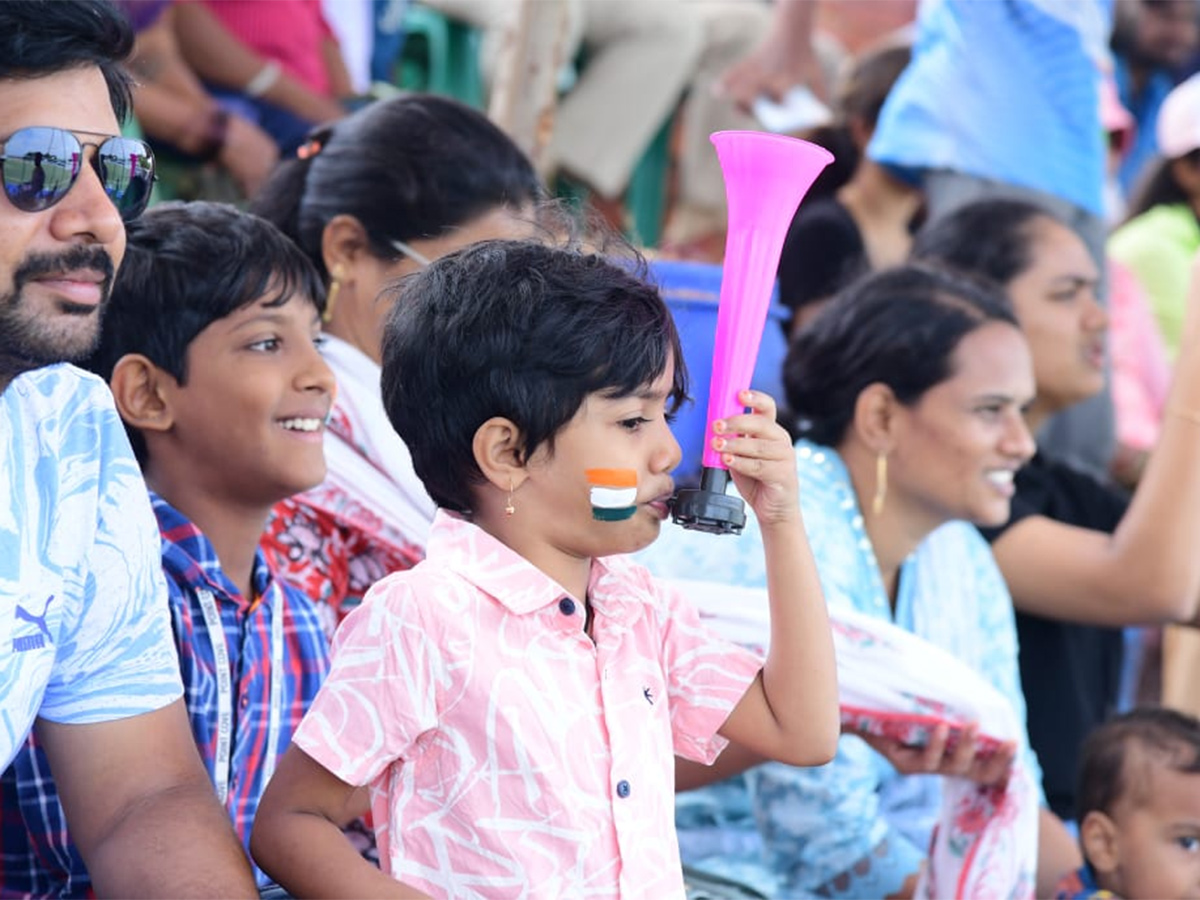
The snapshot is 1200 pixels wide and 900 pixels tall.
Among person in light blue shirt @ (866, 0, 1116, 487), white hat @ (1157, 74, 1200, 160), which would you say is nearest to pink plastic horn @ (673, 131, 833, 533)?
person in light blue shirt @ (866, 0, 1116, 487)

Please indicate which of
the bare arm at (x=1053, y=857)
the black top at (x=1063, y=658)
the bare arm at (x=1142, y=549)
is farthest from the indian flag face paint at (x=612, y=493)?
the black top at (x=1063, y=658)

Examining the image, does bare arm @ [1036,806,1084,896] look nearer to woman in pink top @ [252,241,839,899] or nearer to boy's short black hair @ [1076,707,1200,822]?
boy's short black hair @ [1076,707,1200,822]

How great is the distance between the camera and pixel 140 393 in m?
2.57

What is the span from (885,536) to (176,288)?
145 cm

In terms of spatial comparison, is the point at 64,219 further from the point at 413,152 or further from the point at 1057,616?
the point at 1057,616

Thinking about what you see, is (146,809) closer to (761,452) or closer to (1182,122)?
(761,452)

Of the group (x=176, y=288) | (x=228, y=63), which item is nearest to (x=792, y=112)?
(x=228, y=63)

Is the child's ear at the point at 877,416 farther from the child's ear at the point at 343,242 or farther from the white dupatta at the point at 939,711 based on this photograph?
the child's ear at the point at 343,242

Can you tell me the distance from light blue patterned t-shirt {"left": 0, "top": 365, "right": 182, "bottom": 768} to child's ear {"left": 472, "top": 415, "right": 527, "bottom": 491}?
0.45 m

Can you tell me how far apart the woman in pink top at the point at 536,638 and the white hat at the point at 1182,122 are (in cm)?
374

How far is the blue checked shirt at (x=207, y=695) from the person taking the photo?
7.27 ft

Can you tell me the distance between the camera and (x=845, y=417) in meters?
3.42

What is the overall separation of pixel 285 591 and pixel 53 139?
831mm

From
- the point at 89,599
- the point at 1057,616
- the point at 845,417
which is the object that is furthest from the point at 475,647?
the point at 1057,616
